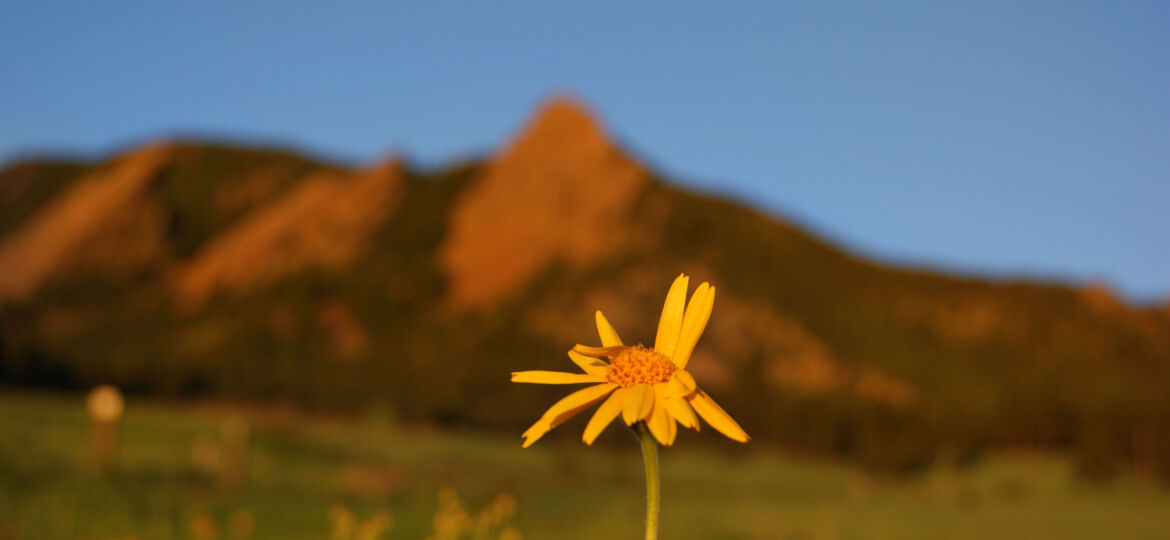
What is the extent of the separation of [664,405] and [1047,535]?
9.64 m

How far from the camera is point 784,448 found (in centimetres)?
2256

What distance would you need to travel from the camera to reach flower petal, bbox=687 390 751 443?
1.10 metres

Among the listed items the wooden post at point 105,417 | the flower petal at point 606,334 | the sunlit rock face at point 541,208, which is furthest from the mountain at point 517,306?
the flower petal at point 606,334

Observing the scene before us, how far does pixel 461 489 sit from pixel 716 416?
39.3 ft

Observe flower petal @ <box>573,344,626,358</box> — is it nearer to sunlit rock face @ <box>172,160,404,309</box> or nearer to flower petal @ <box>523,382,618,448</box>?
flower petal @ <box>523,382,618,448</box>

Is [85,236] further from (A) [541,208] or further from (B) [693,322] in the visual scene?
(B) [693,322]

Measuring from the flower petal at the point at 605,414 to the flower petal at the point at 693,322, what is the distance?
0.09m

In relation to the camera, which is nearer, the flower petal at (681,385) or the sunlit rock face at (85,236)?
the flower petal at (681,385)

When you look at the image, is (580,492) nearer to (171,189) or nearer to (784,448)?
(784,448)

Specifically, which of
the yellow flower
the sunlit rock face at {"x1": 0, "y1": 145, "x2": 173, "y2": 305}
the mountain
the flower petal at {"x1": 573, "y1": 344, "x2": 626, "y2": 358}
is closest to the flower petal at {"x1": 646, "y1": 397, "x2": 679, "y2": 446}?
the yellow flower

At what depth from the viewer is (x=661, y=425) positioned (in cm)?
115

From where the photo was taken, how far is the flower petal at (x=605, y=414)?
1129mm

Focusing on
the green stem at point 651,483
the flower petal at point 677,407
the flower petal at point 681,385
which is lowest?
the green stem at point 651,483

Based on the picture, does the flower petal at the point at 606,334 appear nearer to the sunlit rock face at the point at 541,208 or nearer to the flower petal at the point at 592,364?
the flower petal at the point at 592,364
